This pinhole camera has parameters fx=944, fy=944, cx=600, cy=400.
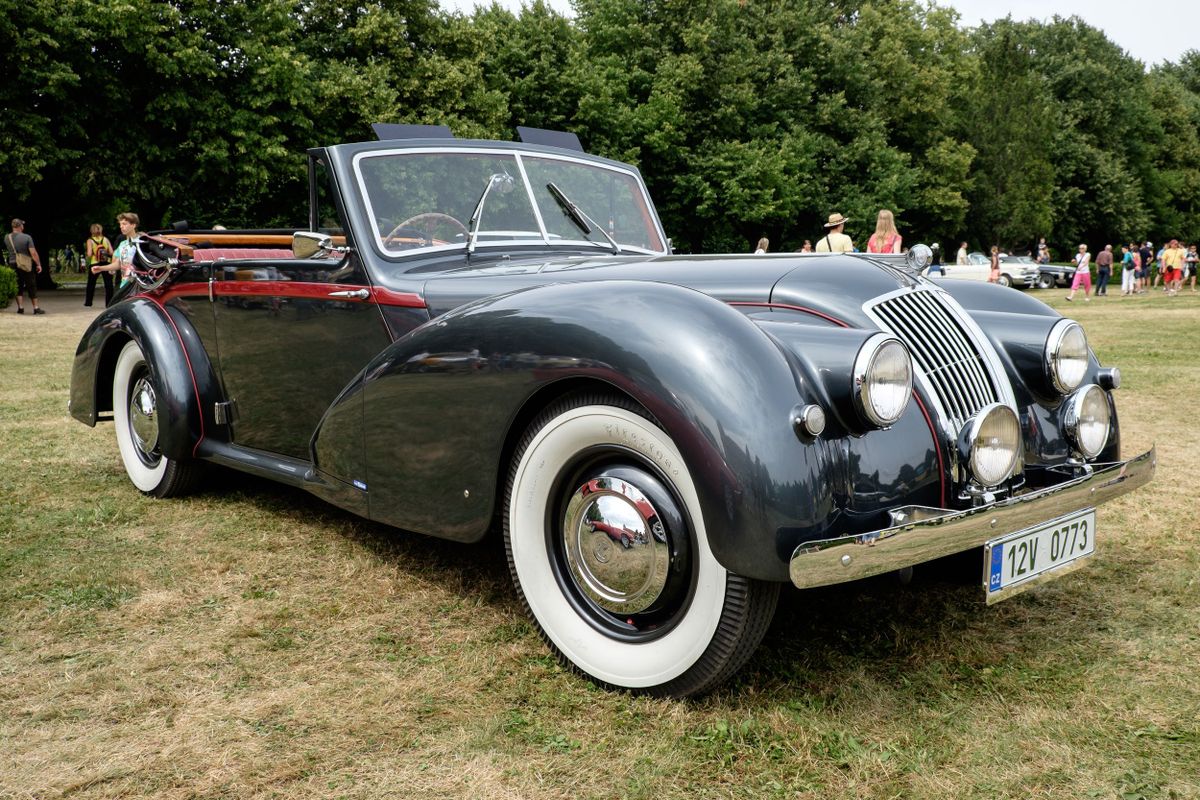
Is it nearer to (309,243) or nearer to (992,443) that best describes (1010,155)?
(309,243)

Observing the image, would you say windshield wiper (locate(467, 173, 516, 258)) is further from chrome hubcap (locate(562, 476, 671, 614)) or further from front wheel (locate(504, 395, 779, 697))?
chrome hubcap (locate(562, 476, 671, 614))

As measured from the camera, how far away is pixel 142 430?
478cm

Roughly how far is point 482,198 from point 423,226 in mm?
291

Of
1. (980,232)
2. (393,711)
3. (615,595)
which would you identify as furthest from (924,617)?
(980,232)

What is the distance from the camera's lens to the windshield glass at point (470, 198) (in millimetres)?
3766

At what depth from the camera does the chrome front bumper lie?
220 cm

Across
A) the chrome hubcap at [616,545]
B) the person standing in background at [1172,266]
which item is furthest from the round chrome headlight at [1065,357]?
the person standing in background at [1172,266]

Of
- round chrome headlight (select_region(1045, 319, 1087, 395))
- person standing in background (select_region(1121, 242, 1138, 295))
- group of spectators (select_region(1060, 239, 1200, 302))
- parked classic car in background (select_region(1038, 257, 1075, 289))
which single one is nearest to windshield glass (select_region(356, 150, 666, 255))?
round chrome headlight (select_region(1045, 319, 1087, 395))

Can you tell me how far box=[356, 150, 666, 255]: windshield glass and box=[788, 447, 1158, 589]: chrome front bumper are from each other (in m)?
2.15

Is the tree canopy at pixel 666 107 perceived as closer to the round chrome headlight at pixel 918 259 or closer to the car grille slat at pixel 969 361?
the round chrome headlight at pixel 918 259

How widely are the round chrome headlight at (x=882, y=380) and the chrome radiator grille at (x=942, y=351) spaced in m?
0.29

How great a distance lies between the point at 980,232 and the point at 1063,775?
146 feet

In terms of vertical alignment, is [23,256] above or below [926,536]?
above

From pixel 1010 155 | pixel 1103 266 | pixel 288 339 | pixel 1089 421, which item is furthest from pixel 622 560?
pixel 1010 155
